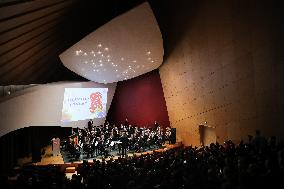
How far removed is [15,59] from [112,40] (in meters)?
4.54

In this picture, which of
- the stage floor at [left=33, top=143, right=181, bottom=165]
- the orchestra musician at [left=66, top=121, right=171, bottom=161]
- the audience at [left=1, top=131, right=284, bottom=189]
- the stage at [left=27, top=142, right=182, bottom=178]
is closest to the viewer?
the audience at [left=1, top=131, right=284, bottom=189]

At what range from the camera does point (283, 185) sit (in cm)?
508

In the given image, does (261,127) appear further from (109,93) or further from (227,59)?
(109,93)

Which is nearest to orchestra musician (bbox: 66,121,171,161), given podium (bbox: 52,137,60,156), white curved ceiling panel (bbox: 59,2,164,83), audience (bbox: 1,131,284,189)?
podium (bbox: 52,137,60,156)

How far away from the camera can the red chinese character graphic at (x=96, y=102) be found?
1943 cm

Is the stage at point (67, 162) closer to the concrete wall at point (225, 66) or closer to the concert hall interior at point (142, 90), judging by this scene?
the concert hall interior at point (142, 90)

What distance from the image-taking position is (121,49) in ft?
53.3

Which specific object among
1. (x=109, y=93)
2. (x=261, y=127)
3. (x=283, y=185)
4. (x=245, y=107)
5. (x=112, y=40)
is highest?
(x=112, y=40)

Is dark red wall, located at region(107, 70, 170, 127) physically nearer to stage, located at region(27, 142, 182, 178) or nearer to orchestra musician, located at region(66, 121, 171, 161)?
stage, located at region(27, 142, 182, 178)

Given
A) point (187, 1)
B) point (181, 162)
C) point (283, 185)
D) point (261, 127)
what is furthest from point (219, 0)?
point (283, 185)

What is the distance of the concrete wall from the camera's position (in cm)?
1074

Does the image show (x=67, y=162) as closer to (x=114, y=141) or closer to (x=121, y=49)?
(x=114, y=141)

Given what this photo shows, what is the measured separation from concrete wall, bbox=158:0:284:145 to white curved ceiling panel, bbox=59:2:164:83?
1025mm

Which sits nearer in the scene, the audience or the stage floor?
the audience
